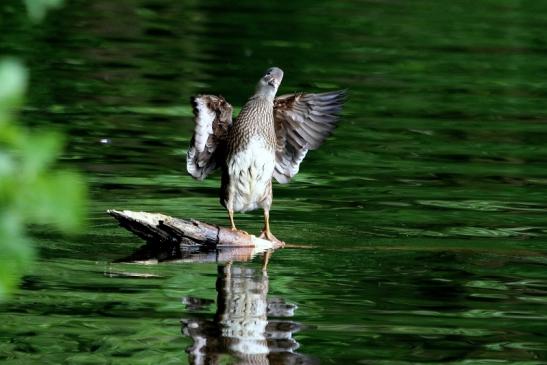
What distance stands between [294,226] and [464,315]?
2.76m

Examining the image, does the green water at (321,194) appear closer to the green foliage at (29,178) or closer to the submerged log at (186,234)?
the submerged log at (186,234)

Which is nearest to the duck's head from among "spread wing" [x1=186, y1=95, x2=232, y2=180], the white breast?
"spread wing" [x1=186, y1=95, x2=232, y2=180]

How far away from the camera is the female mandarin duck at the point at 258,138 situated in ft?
29.7

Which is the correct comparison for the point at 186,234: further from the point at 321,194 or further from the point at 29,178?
the point at 29,178

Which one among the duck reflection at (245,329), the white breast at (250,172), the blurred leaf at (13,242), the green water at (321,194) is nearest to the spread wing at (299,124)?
the green water at (321,194)

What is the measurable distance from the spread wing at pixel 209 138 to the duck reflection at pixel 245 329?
1.80 m

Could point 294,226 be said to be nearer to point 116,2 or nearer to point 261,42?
point 261,42

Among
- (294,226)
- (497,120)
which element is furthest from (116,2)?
(294,226)

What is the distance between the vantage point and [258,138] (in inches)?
356

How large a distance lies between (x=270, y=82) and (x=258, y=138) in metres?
0.42

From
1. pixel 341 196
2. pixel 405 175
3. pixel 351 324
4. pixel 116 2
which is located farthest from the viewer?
pixel 116 2

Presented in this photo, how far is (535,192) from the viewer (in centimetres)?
1085

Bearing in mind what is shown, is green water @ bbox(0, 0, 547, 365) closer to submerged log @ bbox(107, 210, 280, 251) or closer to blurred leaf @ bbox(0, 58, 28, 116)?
submerged log @ bbox(107, 210, 280, 251)

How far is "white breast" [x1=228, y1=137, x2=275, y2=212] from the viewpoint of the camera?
29.7 feet
